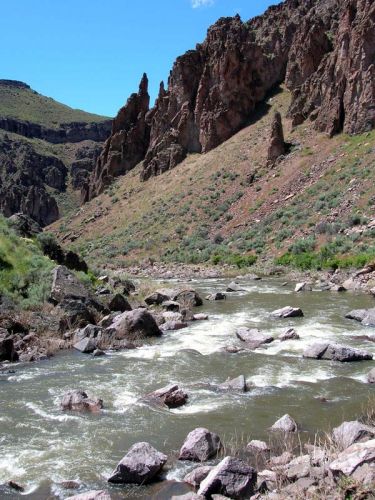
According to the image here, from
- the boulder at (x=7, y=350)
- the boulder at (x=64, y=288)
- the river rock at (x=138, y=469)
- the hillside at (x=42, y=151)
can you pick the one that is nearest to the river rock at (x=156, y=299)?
the boulder at (x=64, y=288)

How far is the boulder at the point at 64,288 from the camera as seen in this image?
17578mm

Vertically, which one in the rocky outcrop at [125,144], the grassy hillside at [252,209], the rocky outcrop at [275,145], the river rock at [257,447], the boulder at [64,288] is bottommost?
the river rock at [257,447]

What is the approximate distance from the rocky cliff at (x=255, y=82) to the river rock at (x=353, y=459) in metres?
45.9

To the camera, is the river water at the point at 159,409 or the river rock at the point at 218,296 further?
the river rock at the point at 218,296

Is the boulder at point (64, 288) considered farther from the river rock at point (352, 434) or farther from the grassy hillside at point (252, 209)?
the grassy hillside at point (252, 209)

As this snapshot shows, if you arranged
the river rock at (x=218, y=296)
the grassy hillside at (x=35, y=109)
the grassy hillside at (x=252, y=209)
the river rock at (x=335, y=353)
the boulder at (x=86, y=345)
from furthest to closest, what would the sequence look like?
the grassy hillside at (x=35, y=109), the grassy hillside at (x=252, y=209), the river rock at (x=218, y=296), the boulder at (x=86, y=345), the river rock at (x=335, y=353)

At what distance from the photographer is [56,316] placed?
1675 centimetres

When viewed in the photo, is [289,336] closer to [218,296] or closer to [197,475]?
[197,475]

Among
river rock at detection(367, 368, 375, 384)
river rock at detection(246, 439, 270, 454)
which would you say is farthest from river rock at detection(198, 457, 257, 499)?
river rock at detection(367, 368, 375, 384)

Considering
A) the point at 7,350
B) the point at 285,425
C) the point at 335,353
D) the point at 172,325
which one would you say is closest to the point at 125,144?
the point at 172,325

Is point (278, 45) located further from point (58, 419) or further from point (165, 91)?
point (58, 419)

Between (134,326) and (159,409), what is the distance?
21.2 ft

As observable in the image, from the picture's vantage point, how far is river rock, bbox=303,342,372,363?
1303cm

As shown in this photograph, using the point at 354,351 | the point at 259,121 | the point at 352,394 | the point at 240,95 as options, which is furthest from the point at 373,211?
the point at 240,95
